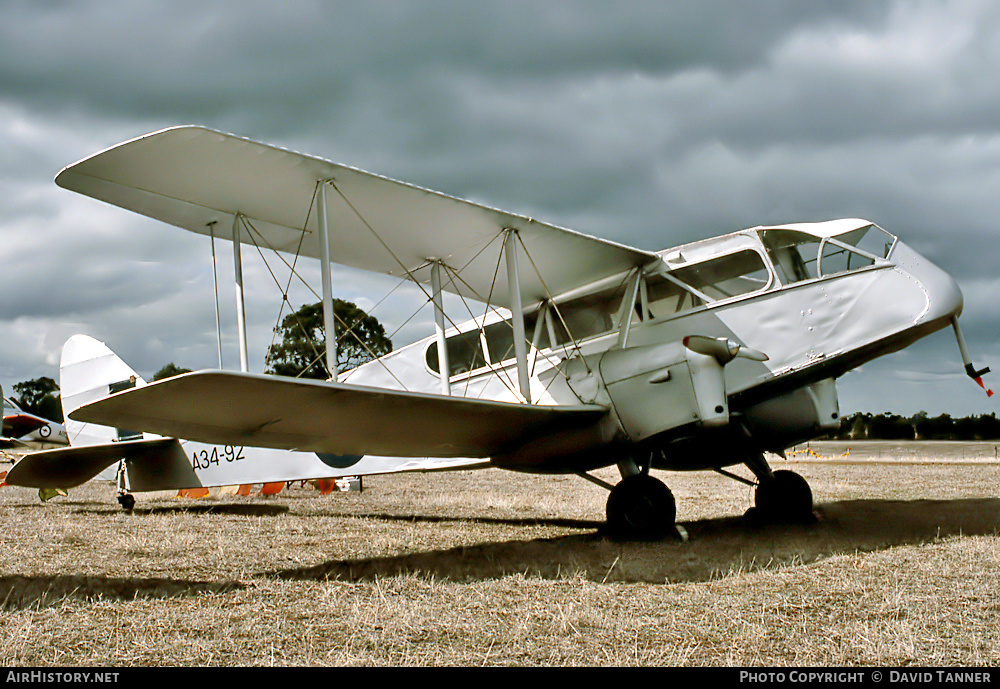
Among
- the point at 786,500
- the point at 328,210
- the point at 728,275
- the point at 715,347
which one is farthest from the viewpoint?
the point at 786,500

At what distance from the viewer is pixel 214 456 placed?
32.5 ft

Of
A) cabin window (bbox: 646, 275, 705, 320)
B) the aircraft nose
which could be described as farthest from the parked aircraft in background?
the aircraft nose

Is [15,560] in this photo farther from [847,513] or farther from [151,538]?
[847,513]

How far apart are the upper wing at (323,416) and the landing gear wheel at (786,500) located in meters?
2.77

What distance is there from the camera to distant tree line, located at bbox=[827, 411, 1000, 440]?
51450mm

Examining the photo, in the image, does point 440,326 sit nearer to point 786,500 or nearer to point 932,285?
point 786,500

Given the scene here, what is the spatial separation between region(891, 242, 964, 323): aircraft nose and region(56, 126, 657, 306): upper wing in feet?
8.03

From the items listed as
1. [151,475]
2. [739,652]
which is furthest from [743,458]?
[151,475]

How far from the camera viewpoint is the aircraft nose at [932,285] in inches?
248

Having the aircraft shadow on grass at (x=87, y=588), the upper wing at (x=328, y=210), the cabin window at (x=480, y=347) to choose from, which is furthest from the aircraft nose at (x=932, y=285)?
the aircraft shadow on grass at (x=87, y=588)

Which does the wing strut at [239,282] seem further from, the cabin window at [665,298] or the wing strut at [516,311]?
the cabin window at [665,298]

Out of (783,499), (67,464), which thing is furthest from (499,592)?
(67,464)

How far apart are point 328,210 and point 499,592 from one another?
4262 mm

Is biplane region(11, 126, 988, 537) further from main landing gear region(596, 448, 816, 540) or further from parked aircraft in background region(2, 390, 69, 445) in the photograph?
parked aircraft in background region(2, 390, 69, 445)
